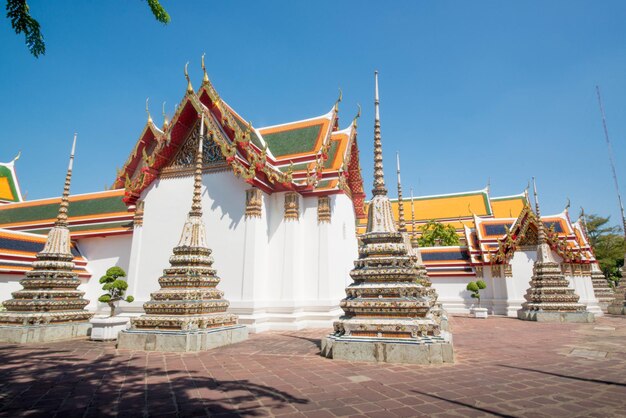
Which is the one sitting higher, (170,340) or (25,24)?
(25,24)

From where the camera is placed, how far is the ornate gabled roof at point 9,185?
2414cm

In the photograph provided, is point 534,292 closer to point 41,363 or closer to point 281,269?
point 281,269

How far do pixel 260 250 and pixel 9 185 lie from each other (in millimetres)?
22337

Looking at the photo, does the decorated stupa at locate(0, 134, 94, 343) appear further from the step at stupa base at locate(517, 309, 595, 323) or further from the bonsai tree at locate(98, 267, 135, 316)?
the step at stupa base at locate(517, 309, 595, 323)

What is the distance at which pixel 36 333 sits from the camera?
898cm

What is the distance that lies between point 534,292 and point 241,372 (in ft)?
47.4

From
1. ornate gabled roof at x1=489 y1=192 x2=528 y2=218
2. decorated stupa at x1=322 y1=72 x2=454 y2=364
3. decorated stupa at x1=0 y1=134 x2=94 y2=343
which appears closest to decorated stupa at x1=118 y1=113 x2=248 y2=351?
decorated stupa at x1=322 y1=72 x2=454 y2=364

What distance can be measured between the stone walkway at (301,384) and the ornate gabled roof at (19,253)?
8497mm

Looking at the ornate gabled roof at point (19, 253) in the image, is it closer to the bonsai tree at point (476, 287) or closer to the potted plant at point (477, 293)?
the potted plant at point (477, 293)

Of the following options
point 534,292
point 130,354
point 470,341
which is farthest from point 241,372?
point 534,292

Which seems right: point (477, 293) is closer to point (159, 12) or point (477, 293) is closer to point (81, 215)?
point (159, 12)

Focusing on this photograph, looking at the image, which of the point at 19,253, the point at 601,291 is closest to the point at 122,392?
the point at 19,253

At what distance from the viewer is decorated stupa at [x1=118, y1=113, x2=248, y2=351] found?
7.41 metres

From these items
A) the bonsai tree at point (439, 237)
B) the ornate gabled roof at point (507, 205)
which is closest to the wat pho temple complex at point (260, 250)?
the bonsai tree at point (439, 237)
